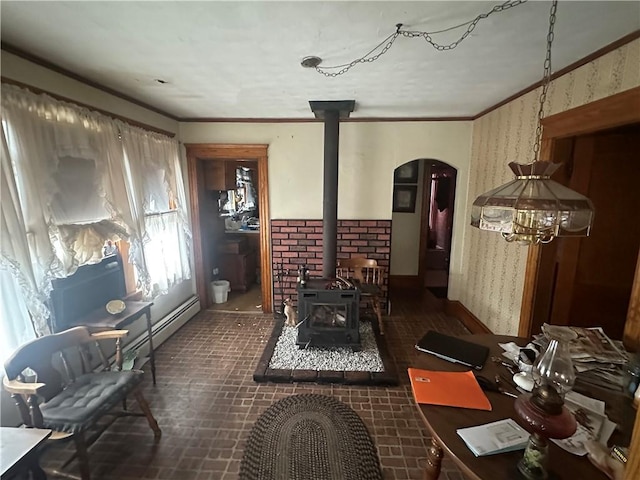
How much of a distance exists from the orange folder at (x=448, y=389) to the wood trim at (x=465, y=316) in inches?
79.6

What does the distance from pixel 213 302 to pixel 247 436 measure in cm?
247

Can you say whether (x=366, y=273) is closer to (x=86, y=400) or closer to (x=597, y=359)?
(x=597, y=359)

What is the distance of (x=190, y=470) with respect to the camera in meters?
1.77

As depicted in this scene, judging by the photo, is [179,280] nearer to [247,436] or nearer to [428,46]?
[247,436]

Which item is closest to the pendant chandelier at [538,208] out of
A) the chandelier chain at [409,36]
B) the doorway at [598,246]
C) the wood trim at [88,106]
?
the chandelier chain at [409,36]

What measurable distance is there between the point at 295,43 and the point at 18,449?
7.21 feet

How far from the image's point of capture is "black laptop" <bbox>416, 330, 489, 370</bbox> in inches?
57.9

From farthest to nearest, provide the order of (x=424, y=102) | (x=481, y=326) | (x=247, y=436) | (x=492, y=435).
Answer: (x=481, y=326) < (x=424, y=102) < (x=247, y=436) < (x=492, y=435)

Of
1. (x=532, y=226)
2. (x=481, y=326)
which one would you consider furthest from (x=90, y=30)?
(x=481, y=326)

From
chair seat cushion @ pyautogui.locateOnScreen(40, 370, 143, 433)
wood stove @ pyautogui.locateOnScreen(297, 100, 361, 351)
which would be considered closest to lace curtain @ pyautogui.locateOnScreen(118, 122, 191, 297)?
chair seat cushion @ pyautogui.locateOnScreen(40, 370, 143, 433)

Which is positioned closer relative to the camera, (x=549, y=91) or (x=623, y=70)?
(x=623, y=70)

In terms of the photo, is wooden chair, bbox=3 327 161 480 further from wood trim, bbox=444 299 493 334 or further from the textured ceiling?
wood trim, bbox=444 299 493 334

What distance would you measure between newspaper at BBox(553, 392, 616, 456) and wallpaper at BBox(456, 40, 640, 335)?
1.54 metres

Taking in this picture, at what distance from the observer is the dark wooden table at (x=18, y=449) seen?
3.65 ft
